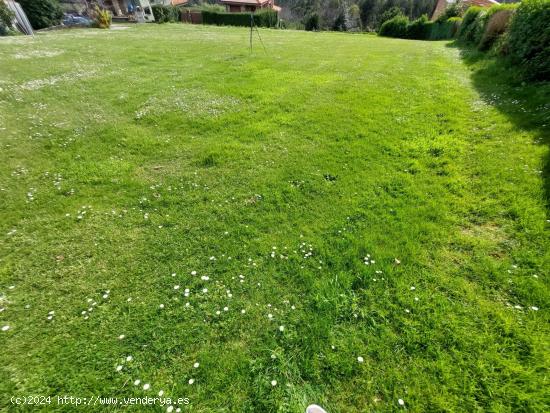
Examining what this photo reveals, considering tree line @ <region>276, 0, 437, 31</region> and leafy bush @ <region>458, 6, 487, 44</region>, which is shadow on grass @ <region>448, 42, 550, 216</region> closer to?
leafy bush @ <region>458, 6, 487, 44</region>

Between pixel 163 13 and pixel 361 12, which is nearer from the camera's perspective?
pixel 163 13

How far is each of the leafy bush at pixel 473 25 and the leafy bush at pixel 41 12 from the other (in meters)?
40.3

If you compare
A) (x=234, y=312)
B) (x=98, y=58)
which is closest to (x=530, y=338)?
(x=234, y=312)

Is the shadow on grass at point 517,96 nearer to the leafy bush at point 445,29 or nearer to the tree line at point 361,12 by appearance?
the leafy bush at point 445,29

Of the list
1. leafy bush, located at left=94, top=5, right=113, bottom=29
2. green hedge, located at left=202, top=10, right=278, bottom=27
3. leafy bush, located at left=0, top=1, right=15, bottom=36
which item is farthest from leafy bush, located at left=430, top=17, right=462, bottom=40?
leafy bush, located at left=0, top=1, right=15, bottom=36

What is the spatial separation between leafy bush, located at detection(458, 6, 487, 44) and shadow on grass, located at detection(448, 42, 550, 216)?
21.8 feet

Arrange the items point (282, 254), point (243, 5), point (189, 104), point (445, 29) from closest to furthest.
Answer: point (282, 254) → point (189, 104) → point (445, 29) → point (243, 5)

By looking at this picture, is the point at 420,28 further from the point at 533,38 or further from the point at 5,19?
the point at 5,19

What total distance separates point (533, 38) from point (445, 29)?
2816 cm

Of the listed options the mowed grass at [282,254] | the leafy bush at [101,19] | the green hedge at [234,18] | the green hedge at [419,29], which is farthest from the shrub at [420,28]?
the leafy bush at [101,19]

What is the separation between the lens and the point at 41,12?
27.2m

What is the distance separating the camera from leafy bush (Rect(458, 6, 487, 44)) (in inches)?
612

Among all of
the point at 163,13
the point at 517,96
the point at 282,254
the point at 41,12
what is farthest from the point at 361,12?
the point at 282,254

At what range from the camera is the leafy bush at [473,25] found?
15539 millimetres
